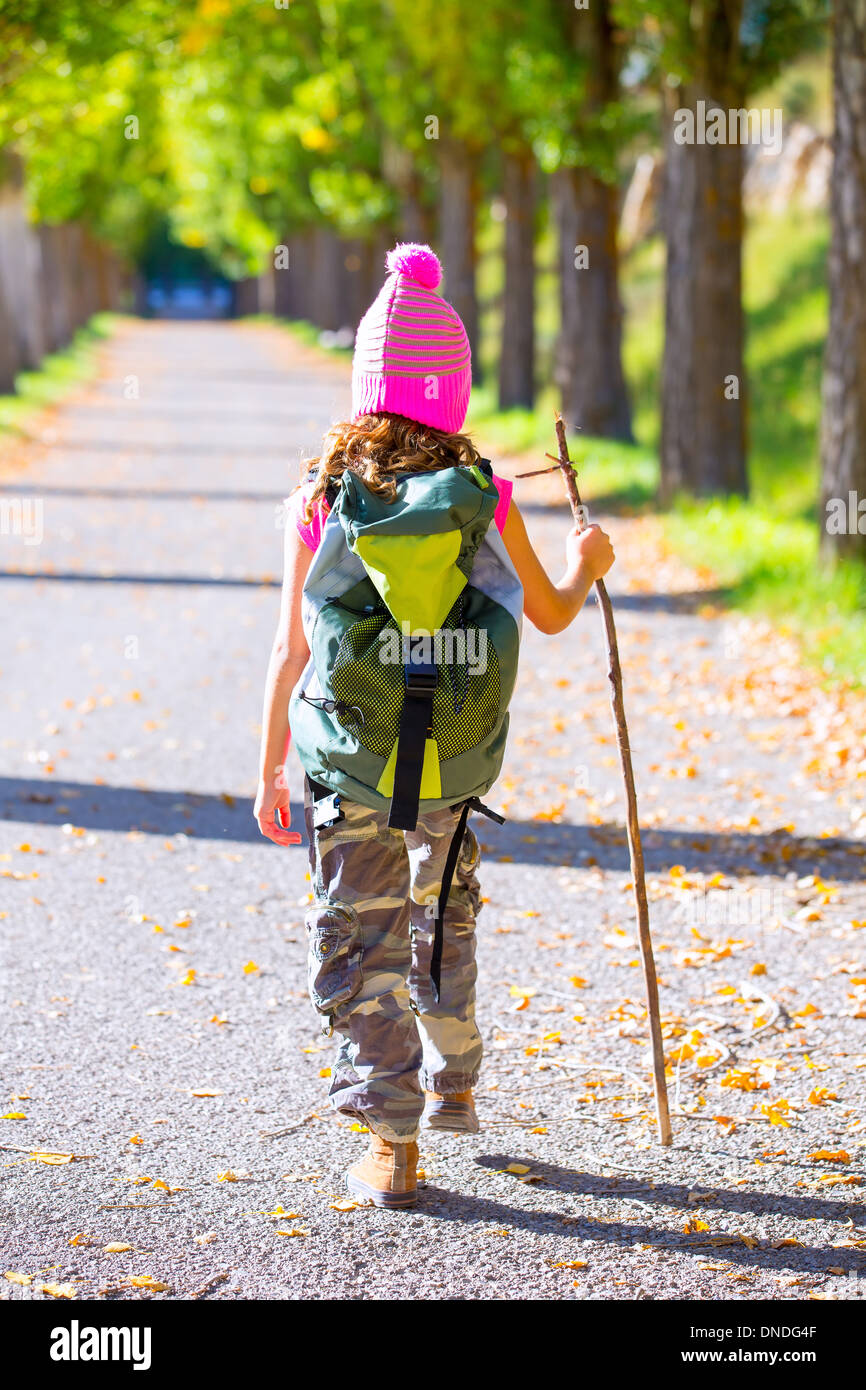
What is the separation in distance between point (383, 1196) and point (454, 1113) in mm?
342

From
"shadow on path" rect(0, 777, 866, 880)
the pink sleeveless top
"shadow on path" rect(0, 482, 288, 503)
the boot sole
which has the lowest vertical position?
the boot sole

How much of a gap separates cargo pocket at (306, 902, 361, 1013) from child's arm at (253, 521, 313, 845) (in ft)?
0.74

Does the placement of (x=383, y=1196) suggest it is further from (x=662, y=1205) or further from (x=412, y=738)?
(x=412, y=738)

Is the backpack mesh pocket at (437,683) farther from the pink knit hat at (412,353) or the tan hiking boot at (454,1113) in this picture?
the tan hiking boot at (454,1113)

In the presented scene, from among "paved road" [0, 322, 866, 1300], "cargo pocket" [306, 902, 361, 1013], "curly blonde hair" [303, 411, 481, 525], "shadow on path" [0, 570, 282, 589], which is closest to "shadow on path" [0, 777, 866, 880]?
"paved road" [0, 322, 866, 1300]

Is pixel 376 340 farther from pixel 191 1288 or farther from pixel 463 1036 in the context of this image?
pixel 191 1288

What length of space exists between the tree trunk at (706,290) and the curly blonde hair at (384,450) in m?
11.1

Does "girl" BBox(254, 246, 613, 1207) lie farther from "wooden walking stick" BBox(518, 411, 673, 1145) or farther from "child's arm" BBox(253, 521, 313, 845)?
"wooden walking stick" BBox(518, 411, 673, 1145)

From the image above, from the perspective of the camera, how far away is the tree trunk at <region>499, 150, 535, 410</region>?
2330 cm

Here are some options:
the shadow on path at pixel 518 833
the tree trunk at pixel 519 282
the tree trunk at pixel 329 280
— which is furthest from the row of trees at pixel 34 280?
the shadow on path at pixel 518 833

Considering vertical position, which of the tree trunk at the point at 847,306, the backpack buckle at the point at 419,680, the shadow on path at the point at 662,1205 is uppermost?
the tree trunk at the point at 847,306

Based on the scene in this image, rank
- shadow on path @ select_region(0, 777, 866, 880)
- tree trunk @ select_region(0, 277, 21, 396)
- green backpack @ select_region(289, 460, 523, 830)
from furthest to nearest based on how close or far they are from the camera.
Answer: tree trunk @ select_region(0, 277, 21, 396)
shadow on path @ select_region(0, 777, 866, 880)
green backpack @ select_region(289, 460, 523, 830)

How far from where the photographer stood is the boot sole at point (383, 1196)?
358 centimetres

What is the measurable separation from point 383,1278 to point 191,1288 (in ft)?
1.26
